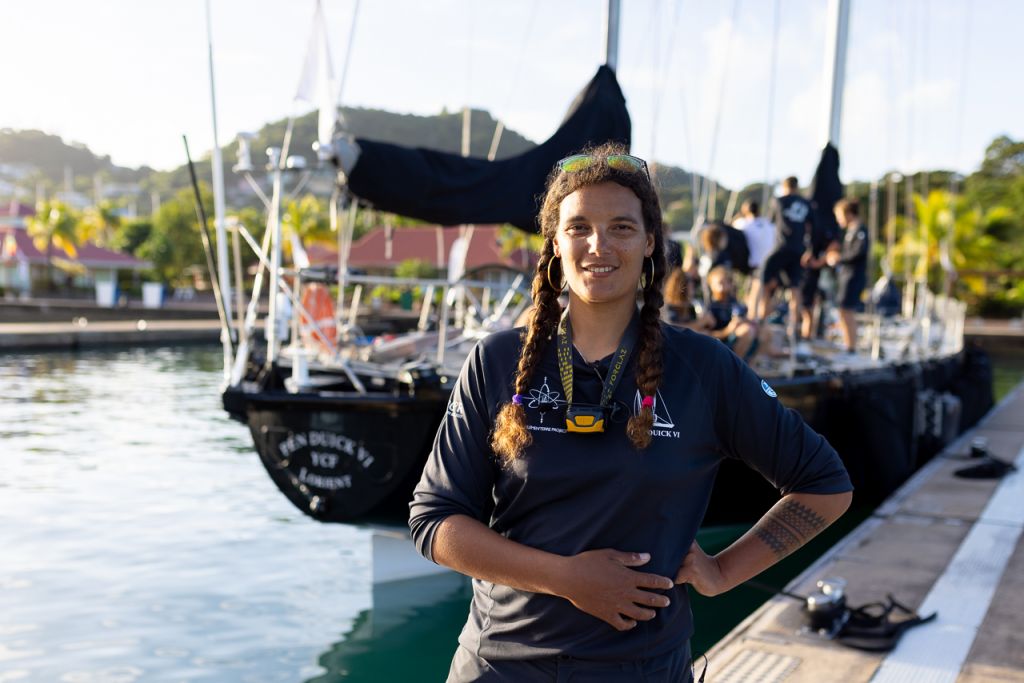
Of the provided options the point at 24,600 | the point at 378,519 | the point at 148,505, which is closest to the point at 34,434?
the point at 148,505

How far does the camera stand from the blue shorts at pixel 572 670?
171cm

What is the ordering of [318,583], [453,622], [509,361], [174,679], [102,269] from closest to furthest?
[509,361], [174,679], [453,622], [318,583], [102,269]

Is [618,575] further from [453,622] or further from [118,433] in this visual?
[118,433]

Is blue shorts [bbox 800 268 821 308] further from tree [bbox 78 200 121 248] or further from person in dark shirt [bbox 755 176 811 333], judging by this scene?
tree [bbox 78 200 121 248]

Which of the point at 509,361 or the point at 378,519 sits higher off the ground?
the point at 509,361

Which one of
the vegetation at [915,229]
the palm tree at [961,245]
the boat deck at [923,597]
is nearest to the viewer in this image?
the boat deck at [923,597]

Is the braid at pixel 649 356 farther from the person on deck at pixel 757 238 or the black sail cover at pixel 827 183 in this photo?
the black sail cover at pixel 827 183

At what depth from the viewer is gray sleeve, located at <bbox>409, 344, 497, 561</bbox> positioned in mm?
1768

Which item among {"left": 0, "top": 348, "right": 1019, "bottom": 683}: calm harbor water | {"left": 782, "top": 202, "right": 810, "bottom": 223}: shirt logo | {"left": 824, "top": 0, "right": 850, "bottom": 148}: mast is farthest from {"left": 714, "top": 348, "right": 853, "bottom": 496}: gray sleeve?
{"left": 824, "top": 0, "right": 850, "bottom": 148}: mast

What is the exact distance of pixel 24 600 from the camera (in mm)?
7324

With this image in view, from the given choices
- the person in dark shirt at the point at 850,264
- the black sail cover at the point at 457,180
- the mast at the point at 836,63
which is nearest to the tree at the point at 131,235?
the mast at the point at 836,63

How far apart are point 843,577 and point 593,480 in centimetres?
502

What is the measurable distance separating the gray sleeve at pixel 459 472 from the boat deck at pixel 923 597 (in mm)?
3020

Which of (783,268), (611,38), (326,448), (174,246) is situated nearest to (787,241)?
(783,268)
